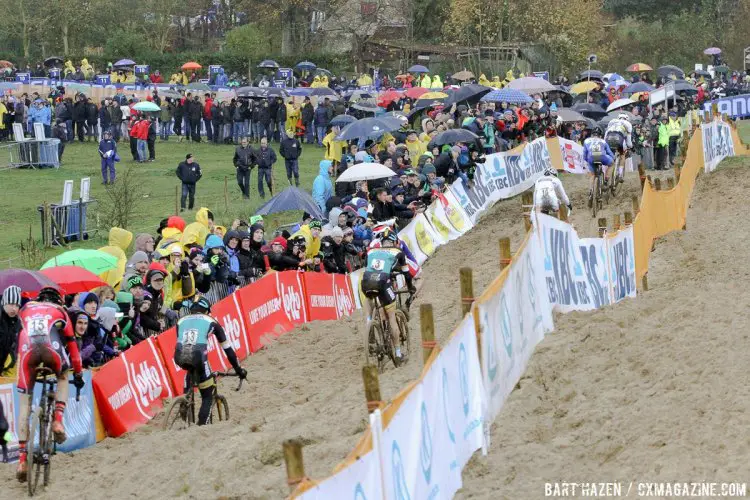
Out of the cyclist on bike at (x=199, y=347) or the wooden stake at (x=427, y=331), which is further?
the cyclist on bike at (x=199, y=347)

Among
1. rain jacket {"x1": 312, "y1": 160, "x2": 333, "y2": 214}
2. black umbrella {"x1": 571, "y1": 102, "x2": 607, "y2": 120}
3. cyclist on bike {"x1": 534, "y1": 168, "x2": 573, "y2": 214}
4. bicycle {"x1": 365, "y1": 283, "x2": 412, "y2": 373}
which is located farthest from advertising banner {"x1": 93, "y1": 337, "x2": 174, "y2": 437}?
black umbrella {"x1": 571, "y1": 102, "x2": 607, "y2": 120}

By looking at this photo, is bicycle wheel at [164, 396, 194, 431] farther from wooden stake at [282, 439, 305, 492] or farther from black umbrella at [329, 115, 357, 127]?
black umbrella at [329, 115, 357, 127]

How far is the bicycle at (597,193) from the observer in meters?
24.3

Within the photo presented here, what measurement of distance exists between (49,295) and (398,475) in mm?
4888

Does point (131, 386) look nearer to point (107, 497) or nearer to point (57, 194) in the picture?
point (107, 497)

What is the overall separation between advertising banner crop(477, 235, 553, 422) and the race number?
3809mm

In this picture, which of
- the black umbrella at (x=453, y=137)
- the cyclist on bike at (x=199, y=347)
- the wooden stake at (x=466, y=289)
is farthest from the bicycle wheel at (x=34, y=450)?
the black umbrella at (x=453, y=137)

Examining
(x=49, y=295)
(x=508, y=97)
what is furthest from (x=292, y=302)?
(x=508, y=97)

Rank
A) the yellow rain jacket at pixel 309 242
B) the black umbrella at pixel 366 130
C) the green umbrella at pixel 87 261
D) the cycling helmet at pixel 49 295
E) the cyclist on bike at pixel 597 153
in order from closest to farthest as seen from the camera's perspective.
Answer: the cycling helmet at pixel 49 295, the green umbrella at pixel 87 261, the yellow rain jacket at pixel 309 242, the cyclist on bike at pixel 597 153, the black umbrella at pixel 366 130

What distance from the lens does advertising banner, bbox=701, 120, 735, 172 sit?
29.9 m

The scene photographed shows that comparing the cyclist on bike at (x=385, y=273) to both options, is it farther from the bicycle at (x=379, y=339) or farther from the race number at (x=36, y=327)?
the race number at (x=36, y=327)

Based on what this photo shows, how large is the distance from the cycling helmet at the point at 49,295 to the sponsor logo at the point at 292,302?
21.9 ft

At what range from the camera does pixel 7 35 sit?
64250 mm

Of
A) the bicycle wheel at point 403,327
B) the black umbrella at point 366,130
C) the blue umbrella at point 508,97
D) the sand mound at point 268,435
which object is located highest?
the blue umbrella at point 508,97
